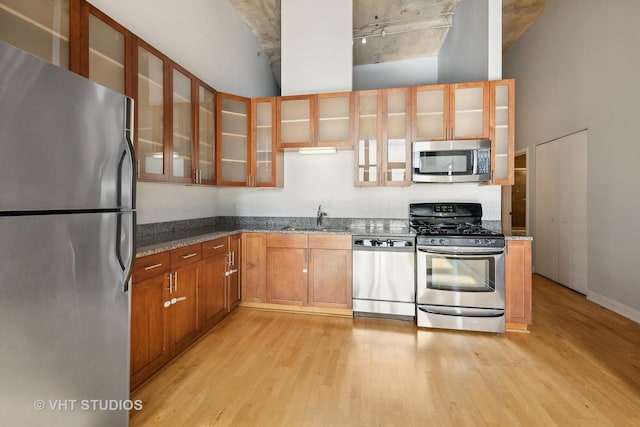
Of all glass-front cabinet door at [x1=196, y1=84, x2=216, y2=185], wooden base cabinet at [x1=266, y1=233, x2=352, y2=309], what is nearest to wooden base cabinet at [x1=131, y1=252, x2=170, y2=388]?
glass-front cabinet door at [x1=196, y1=84, x2=216, y2=185]

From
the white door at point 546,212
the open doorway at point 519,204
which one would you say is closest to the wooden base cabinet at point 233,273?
the white door at point 546,212

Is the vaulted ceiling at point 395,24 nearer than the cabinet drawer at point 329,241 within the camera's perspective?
No

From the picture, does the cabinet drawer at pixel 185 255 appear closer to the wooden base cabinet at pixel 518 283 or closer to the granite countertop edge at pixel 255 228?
the granite countertop edge at pixel 255 228

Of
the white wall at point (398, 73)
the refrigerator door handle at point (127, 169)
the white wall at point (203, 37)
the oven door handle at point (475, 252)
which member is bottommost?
the oven door handle at point (475, 252)

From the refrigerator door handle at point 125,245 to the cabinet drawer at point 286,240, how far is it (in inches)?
71.9

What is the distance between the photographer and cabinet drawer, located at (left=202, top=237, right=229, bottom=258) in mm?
2596

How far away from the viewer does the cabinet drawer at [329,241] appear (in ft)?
10.00

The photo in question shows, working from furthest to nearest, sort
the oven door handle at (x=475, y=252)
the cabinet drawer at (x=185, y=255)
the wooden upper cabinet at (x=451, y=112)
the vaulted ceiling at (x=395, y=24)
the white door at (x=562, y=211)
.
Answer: the vaulted ceiling at (x=395, y=24) → the white door at (x=562, y=211) → the wooden upper cabinet at (x=451, y=112) → the oven door handle at (x=475, y=252) → the cabinet drawer at (x=185, y=255)

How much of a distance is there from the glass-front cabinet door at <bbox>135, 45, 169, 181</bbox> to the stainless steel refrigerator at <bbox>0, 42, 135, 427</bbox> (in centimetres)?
84

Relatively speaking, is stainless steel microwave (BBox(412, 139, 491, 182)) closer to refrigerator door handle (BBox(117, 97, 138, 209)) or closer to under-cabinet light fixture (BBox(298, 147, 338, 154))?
under-cabinet light fixture (BBox(298, 147, 338, 154))

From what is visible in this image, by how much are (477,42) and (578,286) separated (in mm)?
3426

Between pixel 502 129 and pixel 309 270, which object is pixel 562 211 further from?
pixel 309 270

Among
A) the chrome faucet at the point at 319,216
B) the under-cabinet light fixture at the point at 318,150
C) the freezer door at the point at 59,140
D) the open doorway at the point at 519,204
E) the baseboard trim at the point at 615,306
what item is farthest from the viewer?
the open doorway at the point at 519,204

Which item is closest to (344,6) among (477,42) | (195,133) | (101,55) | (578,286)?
(477,42)
